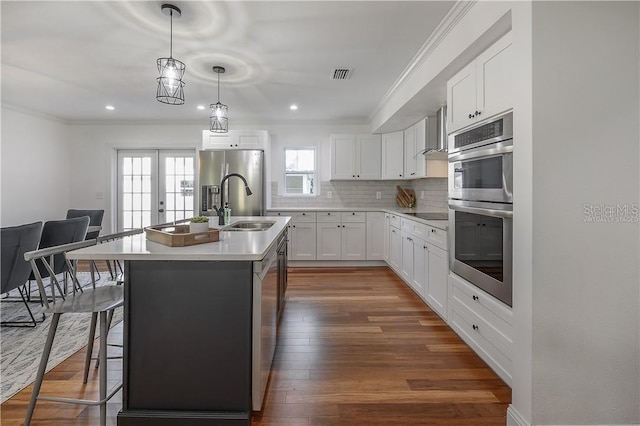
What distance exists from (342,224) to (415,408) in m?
3.52

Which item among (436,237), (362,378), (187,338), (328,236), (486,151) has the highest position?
(486,151)

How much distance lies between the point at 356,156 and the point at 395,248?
1713 millimetres

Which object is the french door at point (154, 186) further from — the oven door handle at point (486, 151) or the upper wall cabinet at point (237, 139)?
the oven door handle at point (486, 151)

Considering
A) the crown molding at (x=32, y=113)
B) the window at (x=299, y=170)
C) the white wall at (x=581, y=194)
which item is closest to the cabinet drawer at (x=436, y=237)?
the white wall at (x=581, y=194)

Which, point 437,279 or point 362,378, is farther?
point 437,279

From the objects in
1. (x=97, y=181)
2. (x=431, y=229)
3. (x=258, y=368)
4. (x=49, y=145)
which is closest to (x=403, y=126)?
(x=431, y=229)

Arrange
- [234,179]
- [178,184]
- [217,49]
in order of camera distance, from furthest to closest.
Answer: [178,184], [234,179], [217,49]

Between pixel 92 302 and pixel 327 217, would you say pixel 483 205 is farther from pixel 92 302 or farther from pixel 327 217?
pixel 327 217

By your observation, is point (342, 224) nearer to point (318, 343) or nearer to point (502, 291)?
point (318, 343)

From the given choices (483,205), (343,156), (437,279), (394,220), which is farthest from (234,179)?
(483,205)

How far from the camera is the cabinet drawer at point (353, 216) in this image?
5.22 meters

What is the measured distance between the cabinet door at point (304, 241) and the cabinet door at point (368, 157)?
1.21 m

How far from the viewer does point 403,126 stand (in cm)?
487

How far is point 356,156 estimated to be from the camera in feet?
18.0
